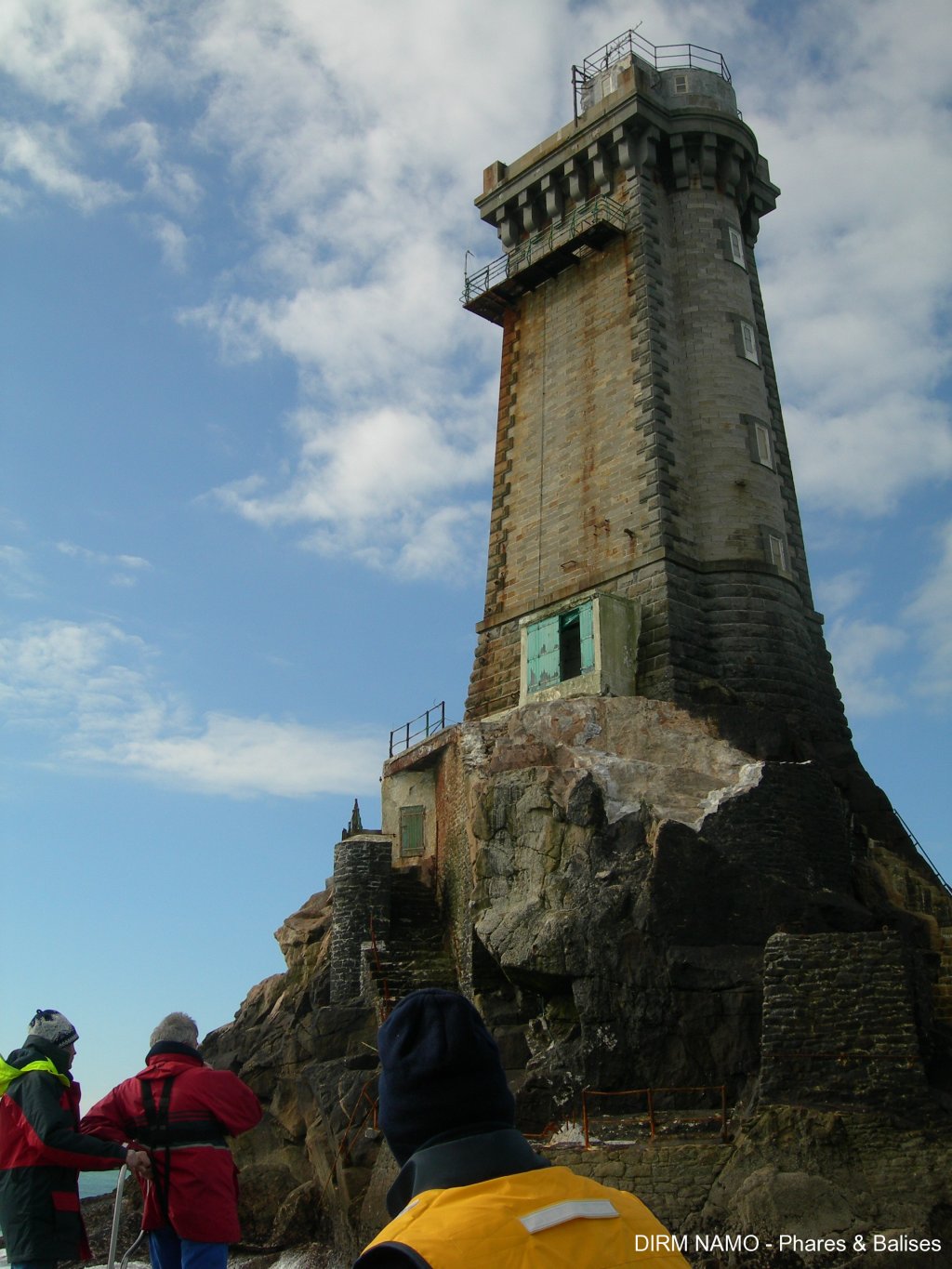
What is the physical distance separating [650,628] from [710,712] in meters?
2.64

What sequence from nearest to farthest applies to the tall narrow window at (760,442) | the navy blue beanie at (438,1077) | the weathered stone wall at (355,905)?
the navy blue beanie at (438,1077), the weathered stone wall at (355,905), the tall narrow window at (760,442)

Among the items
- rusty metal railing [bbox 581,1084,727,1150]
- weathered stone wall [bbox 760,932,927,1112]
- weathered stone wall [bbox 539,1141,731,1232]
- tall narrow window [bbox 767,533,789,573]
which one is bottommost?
weathered stone wall [bbox 539,1141,731,1232]

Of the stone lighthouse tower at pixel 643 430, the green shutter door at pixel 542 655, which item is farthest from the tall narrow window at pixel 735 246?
the green shutter door at pixel 542 655

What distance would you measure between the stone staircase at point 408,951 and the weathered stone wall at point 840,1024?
27.7 ft

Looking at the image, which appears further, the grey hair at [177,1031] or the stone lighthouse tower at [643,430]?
the stone lighthouse tower at [643,430]

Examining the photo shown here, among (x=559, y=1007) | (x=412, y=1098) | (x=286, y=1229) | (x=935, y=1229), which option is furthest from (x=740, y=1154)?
(x=412, y=1098)

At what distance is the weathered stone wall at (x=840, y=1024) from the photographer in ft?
44.0

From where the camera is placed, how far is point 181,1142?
5355 mm

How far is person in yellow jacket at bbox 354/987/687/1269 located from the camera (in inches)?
93.9

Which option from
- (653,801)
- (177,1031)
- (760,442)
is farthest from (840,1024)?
(760,442)

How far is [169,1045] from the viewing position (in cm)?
559

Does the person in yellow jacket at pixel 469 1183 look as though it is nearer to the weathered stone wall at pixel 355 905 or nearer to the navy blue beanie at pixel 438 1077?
the navy blue beanie at pixel 438 1077

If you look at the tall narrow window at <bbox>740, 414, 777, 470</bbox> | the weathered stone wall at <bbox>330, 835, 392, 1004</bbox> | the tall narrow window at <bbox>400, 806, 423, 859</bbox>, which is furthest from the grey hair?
the tall narrow window at <bbox>740, 414, 777, 470</bbox>

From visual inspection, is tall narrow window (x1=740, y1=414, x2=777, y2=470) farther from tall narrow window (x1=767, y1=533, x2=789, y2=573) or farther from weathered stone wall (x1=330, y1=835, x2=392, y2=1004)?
weathered stone wall (x1=330, y1=835, x2=392, y2=1004)
